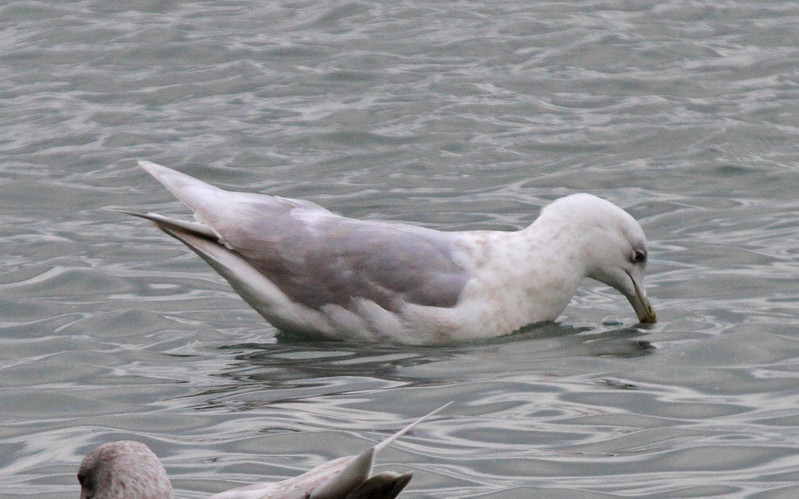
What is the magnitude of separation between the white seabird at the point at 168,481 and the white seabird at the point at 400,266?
2997 millimetres

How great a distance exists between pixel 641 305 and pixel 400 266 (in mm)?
1383

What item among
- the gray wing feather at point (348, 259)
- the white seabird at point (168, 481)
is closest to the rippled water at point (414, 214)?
the gray wing feather at point (348, 259)

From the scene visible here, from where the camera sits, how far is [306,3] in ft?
57.4

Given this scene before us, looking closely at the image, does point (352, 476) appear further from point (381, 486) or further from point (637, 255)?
point (637, 255)

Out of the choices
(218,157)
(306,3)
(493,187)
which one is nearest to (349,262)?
(493,187)

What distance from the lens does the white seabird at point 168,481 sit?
4195mm

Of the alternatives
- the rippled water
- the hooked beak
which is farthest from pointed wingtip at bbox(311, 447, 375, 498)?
the hooked beak

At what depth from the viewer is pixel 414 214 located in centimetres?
1095

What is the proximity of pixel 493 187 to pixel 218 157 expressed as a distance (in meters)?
2.31

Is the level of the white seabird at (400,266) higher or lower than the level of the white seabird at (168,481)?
lower

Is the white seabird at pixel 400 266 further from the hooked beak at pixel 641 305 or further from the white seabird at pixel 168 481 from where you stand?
the white seabird at pixel 168 481

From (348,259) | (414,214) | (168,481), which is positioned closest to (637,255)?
(348,259)

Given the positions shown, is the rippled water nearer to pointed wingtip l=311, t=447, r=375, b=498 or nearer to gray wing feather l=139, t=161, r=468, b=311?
gray wing feather l=139, t=161, r=468, b=311

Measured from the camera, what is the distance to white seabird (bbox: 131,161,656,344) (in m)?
8.06
